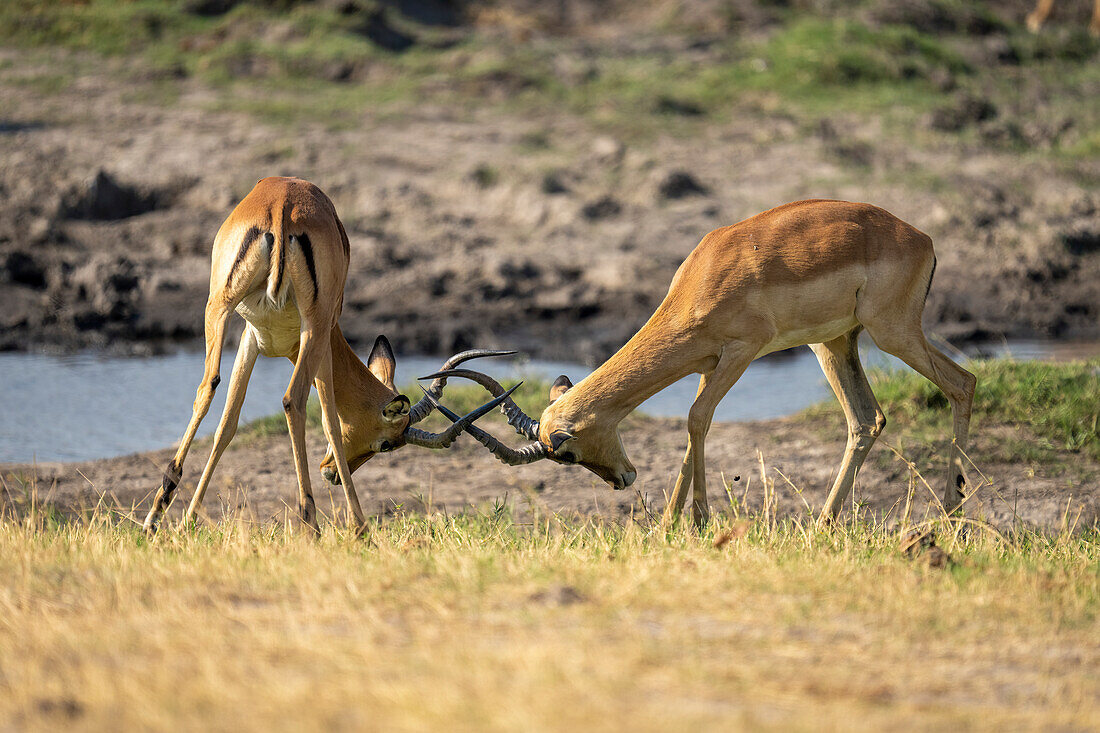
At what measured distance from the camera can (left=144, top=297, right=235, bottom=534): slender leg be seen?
5551 mm

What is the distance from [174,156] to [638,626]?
12.4 meters

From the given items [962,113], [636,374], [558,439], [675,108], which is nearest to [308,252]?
[558,439]

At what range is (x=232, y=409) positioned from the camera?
5.91 meters

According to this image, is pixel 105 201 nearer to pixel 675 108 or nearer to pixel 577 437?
pixel 675 108

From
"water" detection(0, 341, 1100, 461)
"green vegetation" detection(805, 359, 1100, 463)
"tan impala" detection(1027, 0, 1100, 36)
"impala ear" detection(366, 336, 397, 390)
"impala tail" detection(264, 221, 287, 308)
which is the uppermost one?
"tan impala" detection(1027, 0, 1100, 36)

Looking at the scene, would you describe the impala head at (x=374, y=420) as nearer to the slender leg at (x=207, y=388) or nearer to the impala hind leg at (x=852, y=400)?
the slender leg at (x=207, y=388)

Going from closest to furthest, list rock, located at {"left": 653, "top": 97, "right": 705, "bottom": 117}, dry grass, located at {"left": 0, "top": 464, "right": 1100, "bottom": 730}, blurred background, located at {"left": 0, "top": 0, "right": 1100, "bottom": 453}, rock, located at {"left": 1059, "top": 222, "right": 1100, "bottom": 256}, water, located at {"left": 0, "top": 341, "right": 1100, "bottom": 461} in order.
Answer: dry grass, located at {"left": 0, "top": 464, "right": 1100, "bottom": 730} < water, located at {"left": 0, "top": 341, "right": 1100, "bottom": 461} < blurred background, located at {"left": 0, "top": 0, "right": 1100, "bottom": 453} < rock, located at {"left": 1059, "top": 222, "right": 1100, "bottom": 256} < rock, located at {"left": 653, "top": 97, "right": 705, "bottom": 117}

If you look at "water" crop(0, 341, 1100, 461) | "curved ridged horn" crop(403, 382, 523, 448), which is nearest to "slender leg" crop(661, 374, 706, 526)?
"curved ridged horn" crop(403, 382, 523, 448)

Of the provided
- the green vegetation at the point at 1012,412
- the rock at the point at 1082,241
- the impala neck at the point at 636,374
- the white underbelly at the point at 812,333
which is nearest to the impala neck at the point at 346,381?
the impala neck at the point at 636,374

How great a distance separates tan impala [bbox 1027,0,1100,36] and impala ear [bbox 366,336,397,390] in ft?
64.0

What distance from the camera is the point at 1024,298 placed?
12727 millimetres

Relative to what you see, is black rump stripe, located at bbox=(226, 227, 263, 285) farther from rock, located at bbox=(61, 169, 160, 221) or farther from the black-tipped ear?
rock, located at bbox=(61, 169, 160, 221)

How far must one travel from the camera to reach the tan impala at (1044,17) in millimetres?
22453

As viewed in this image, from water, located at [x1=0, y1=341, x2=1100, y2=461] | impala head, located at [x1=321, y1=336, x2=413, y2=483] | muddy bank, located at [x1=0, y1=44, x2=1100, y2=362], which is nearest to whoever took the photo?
impala head, located at [x1=321, y1=336, x2=413, y2=483]
